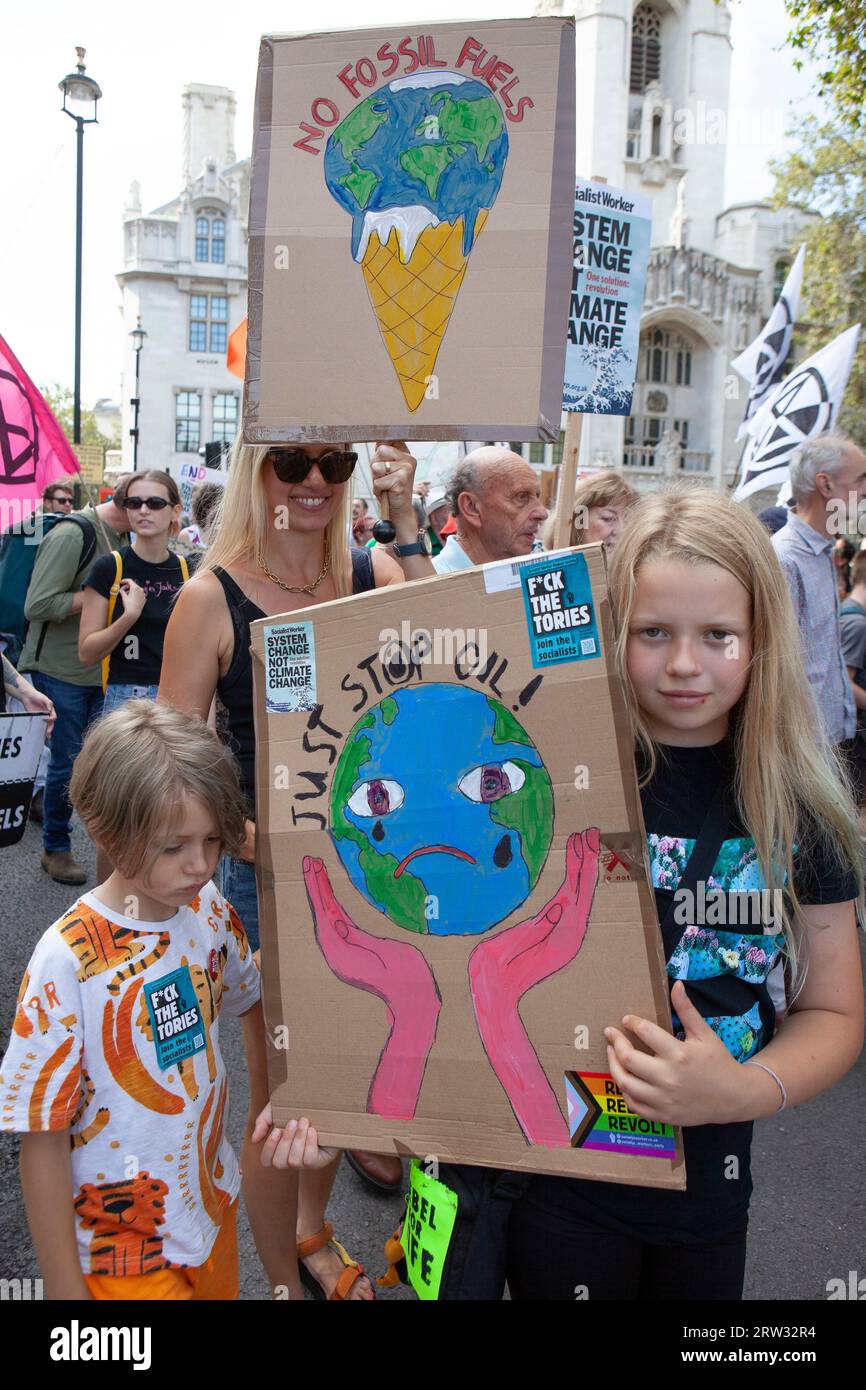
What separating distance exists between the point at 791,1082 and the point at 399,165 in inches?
63.5

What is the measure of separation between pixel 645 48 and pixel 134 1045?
52.5 meters

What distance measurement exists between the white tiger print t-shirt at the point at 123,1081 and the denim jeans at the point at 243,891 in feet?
1.69

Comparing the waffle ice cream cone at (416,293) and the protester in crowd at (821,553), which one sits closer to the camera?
the waffle ice cream cone at (416,293)

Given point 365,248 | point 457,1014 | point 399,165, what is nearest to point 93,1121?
point 457,1014

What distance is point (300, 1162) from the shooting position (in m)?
1.48

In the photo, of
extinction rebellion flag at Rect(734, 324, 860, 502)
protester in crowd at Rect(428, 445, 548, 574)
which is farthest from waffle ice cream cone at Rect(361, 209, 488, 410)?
extinction rebellion flag at Rect(734, 324, 860, 502)

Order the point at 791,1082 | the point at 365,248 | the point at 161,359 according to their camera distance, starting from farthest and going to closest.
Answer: the point at 161,359
the point at 365,248
the point at 791,1082

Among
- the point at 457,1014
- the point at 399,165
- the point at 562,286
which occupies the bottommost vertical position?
the point at 457,1014

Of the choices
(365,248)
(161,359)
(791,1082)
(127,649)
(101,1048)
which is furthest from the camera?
(161,359)

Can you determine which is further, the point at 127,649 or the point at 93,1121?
the point at 127,649

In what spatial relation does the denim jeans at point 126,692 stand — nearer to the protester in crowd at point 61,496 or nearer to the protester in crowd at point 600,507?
the protester in crowd at point 600,507

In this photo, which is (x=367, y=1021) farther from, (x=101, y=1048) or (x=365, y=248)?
(x=365, y=248)

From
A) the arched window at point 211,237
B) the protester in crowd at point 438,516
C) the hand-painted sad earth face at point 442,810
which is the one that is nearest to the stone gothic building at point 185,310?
the arched window at point 211,237

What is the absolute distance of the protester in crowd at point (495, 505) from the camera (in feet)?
11.9
